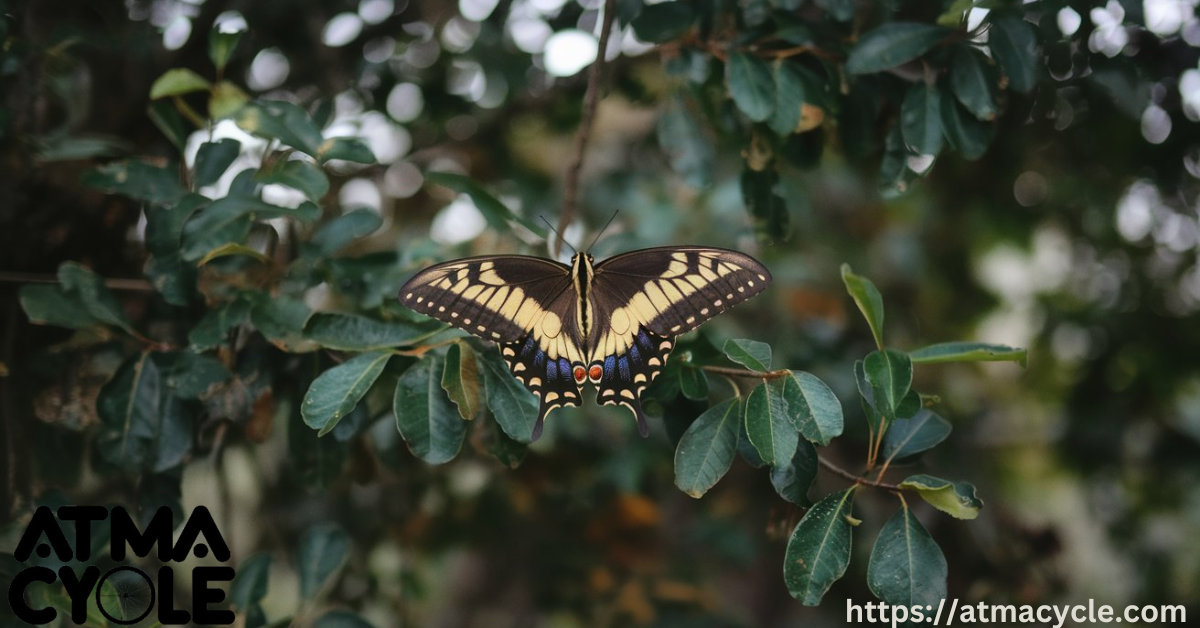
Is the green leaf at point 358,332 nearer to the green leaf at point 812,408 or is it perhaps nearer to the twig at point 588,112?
the twig at point 588,112

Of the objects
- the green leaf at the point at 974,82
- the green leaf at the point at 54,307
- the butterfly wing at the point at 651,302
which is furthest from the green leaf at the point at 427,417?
the green leaf at the point at 974,82

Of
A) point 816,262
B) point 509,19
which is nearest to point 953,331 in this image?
point 816,262

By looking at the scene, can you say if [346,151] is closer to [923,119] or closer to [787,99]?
[787,99]

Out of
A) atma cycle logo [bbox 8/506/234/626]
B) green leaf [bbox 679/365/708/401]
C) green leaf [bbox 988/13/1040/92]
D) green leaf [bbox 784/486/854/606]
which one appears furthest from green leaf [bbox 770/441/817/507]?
atma cycle logo [bbox 8/506/234/626]

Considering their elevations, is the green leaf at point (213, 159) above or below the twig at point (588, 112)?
above

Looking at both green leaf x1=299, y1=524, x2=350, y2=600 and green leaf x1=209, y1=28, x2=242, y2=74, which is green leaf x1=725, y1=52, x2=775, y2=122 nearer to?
green leaf x1=209, y1=28, x2=242, y2=74

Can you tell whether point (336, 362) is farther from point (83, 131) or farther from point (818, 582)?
point (83, 131)

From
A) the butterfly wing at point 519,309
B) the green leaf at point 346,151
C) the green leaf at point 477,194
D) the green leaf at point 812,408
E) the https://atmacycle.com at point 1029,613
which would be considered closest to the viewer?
the green leaf at point 812,408
